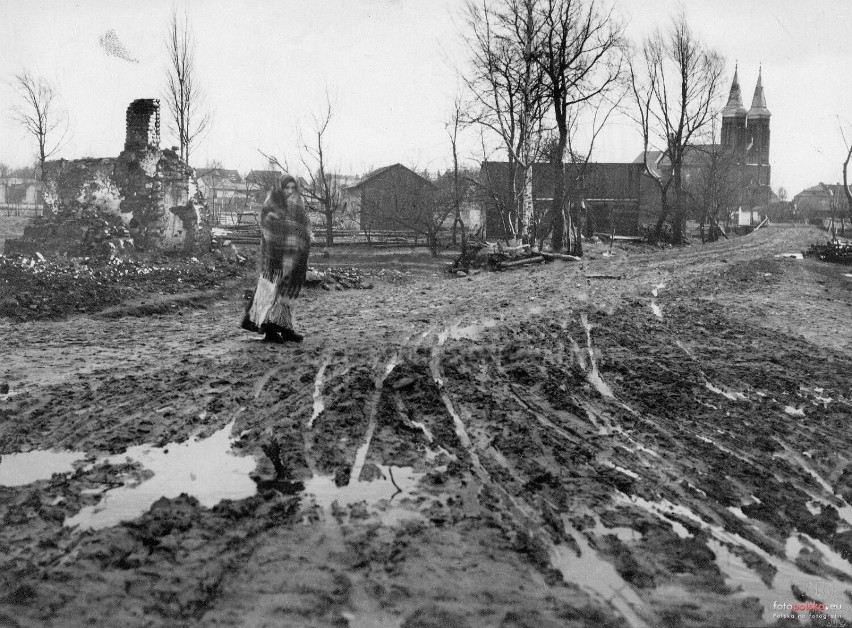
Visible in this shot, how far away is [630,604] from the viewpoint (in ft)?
9.62

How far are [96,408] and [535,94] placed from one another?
24026mm

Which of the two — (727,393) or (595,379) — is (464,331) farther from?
(727,393)

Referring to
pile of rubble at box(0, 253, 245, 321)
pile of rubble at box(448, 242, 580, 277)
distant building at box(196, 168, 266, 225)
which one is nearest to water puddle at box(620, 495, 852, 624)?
pile of rubble at box(0, 253, 245, 321)

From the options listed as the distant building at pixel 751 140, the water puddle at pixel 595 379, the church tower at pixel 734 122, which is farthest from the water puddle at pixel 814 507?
the church tower at pixel 734 122

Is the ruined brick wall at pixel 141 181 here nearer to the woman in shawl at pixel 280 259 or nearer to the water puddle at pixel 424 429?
the woman in shawl at pixel 280 259

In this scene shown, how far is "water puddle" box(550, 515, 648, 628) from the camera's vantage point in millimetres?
2918

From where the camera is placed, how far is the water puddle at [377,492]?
383 cm

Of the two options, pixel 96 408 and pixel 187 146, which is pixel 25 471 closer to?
pixel 96 408

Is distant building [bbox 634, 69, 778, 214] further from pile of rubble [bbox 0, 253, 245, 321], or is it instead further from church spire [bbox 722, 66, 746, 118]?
pile of rubble [bbox 0, 253, 245, 321]

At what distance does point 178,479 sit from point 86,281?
1013cm

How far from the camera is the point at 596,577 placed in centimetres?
315

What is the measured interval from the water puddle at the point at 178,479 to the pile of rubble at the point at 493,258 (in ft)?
53.0

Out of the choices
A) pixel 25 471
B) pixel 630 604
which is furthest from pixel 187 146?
pixel 630 604

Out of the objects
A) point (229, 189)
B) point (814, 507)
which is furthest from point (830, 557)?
point (229, 189)
